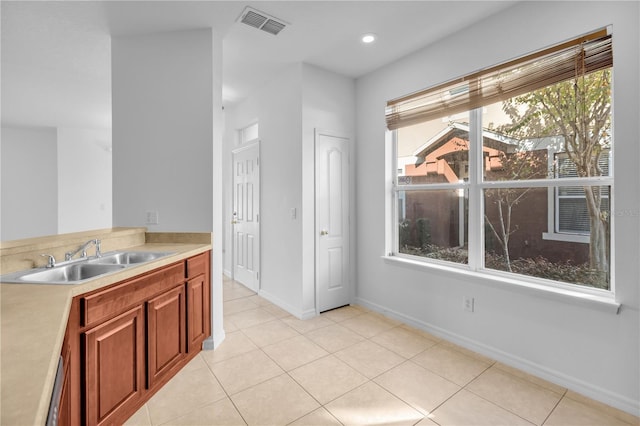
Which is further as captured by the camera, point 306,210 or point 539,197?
point 306,210

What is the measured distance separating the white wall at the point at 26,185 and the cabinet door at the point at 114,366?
233 inches

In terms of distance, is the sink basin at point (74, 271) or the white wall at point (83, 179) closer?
the sink basin at point (74, 271)

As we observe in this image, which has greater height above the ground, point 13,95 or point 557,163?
point 13,95

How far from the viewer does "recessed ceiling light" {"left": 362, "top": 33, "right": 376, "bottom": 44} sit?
2.81 m

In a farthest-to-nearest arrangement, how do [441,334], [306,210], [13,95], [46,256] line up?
[13,95] → [306,210] → [441,334] → [46,256]

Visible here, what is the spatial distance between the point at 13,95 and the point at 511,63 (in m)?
6.22

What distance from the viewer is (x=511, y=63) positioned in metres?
2.42

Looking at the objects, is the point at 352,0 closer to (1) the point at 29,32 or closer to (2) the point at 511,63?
(2) the point at 511,63

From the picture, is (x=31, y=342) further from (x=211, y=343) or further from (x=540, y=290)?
(x=540, y=290)

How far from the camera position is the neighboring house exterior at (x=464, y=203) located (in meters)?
2.31

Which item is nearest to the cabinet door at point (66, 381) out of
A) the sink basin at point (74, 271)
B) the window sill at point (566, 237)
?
the sink basin at point (74, 271)

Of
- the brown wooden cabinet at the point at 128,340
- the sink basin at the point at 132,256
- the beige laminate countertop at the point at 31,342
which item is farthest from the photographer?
the sink basin at the point at 132,256

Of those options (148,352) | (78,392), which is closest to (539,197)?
(148,352)

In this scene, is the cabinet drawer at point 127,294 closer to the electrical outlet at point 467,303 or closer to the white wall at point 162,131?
the white wall at point 162,131
